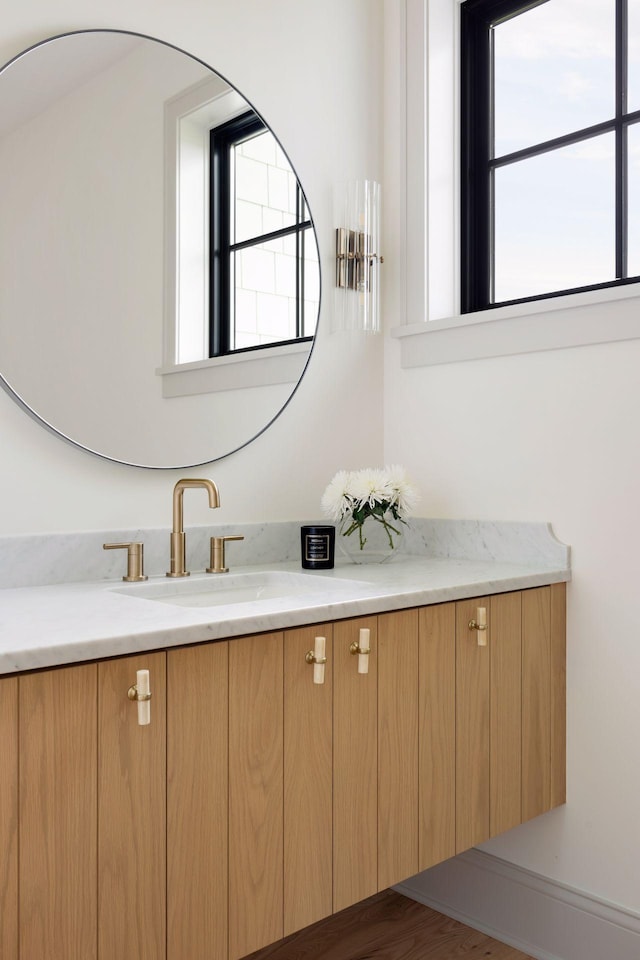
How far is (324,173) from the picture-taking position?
216cm

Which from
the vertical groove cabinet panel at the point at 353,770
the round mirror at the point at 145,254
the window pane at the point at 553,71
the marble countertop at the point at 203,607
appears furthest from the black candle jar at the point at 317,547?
the window pane at the point at 553,71

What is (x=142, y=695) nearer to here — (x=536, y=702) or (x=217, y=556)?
(x=217, y=556)

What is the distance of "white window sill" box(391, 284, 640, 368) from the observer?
1.79m

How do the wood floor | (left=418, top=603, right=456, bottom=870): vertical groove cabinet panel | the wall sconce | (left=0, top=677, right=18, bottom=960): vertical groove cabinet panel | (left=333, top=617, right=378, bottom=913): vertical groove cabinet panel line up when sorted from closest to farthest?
(left=0, top=677, right=18, bottom=960): vertical groove cabinet panel, (left=333, top=617, right=378, bottom=913): vertical groove cabinet panel, (left=418, top=603, right=456, bottom=870): vertical groove cabinet panel, the wood floor, the wall sconce

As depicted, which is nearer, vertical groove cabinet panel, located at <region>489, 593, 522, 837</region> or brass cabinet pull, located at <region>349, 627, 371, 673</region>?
brass cabinet pull, located at <region>349, 627, 371, 673</region>

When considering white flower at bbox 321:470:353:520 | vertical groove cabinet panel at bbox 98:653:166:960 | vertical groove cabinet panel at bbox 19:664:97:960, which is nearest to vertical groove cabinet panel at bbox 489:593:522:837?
white flower at bbox 321:470:353:520

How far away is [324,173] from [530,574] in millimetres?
1167

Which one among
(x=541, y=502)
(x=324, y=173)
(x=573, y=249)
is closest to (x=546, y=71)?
(x=573, y=249)

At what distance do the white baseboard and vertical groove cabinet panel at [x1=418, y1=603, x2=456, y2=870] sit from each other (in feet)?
1.51

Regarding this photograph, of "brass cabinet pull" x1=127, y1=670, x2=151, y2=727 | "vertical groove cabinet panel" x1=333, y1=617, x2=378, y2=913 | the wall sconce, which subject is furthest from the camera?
the wall sconce

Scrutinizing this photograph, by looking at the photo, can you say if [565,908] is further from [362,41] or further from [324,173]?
[362,41]

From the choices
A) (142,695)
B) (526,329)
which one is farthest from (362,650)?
(526,329)

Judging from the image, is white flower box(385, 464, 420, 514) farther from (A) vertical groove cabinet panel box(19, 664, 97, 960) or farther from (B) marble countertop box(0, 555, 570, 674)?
(A) vertical groove cabinet panel box(19, 664, 97, 960)

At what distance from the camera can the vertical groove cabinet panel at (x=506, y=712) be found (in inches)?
66.6
